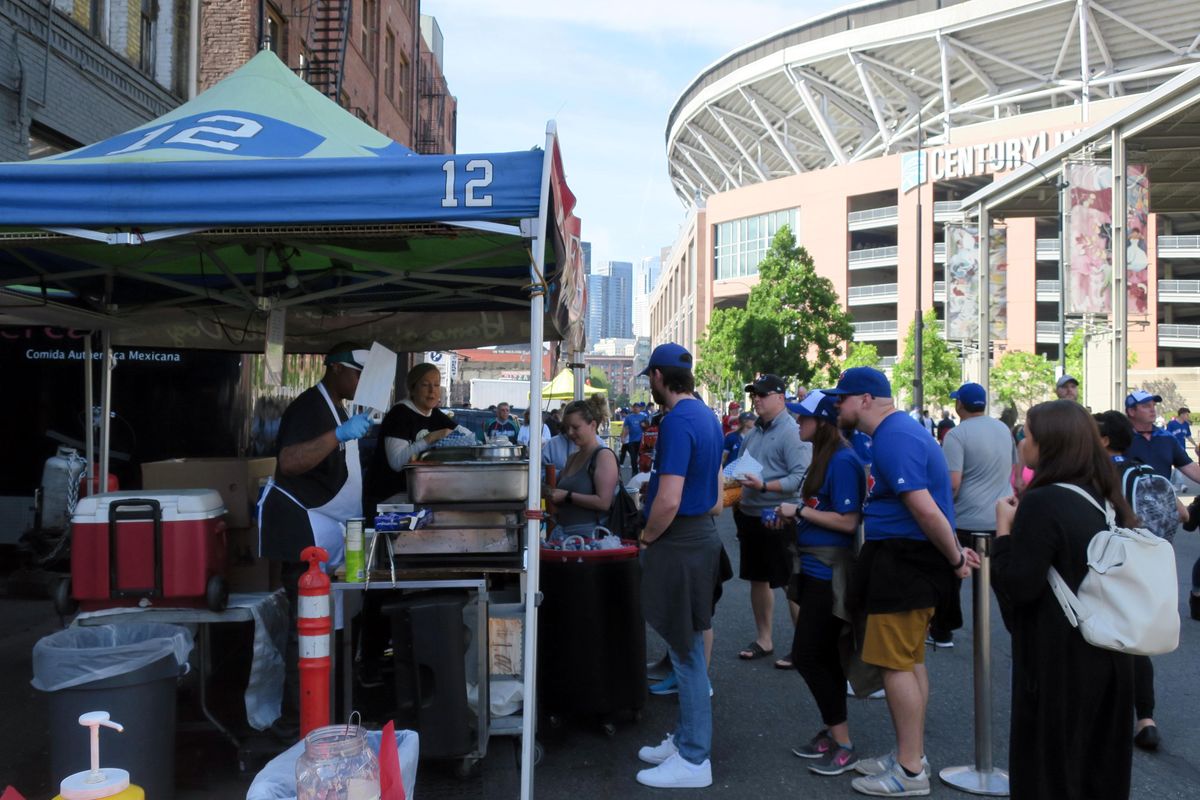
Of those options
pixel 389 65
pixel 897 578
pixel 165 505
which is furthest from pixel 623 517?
pixel 389 65

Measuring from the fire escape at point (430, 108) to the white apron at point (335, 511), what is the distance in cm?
2705

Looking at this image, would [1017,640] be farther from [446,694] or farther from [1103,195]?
[1103,195]

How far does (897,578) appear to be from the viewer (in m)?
4.36

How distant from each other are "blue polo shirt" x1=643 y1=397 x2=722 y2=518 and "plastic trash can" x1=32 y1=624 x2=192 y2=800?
7.49ft

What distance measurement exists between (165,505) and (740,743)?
3.25 m

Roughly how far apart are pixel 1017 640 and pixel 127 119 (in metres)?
12.2

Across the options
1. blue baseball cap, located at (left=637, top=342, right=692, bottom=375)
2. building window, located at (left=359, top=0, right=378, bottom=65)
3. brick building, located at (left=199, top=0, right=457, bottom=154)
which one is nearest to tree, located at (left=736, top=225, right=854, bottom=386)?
brick building, located at (left=199, top=0, right=457, bottom=154)

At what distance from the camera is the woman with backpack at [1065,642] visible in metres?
3.40

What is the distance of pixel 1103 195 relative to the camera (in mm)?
25422

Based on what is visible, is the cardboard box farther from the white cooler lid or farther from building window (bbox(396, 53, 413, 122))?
building window (bbox(396, 53, 413, 122))

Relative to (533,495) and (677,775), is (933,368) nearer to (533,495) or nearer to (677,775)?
(677,775)

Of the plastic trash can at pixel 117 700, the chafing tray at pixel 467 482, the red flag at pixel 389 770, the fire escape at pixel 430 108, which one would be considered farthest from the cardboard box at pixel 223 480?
the fire escape at pixel 430 108

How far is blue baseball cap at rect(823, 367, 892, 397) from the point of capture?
4.57 m

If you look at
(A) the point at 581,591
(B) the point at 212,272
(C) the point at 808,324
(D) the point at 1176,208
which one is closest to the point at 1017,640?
(A) the point at 581,591
